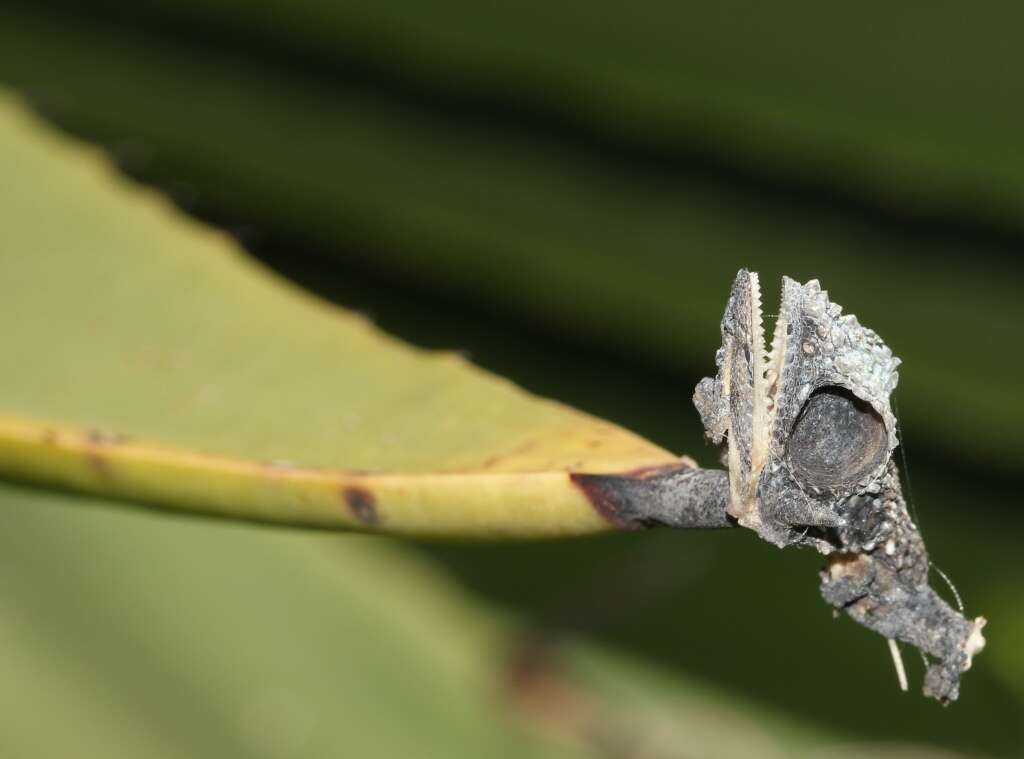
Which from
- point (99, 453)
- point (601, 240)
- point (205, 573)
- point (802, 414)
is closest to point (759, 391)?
point (802, 414)

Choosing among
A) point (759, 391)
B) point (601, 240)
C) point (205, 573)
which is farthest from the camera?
point (601, 240)

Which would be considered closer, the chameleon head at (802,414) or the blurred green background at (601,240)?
the chameleon head at (802,414)

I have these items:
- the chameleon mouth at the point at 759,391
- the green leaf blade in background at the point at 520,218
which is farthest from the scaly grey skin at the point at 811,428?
the green leaf blade in background at the point at 520,218

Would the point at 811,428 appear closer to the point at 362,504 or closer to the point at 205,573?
the point at 362,504

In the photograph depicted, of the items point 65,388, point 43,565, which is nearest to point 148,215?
point 65,388

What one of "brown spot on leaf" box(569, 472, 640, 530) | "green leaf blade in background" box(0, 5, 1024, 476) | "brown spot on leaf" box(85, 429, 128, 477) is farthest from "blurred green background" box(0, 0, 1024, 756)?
"brown spot on leaf" box(569, 472, 640, 530)

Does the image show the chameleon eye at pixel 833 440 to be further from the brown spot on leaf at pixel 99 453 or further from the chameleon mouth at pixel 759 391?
the brown spot on leaf at pixel 99 453

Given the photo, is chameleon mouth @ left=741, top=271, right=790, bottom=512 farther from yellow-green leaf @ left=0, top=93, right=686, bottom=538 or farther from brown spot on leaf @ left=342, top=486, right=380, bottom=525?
brown spot on leaf @ left=342, top=486, right=380, bottom=525

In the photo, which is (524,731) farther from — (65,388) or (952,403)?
(952,403)
